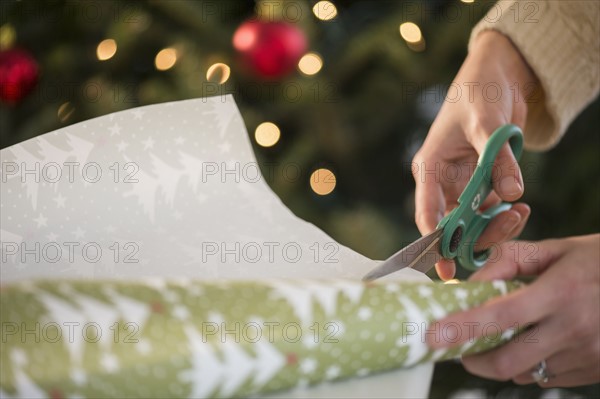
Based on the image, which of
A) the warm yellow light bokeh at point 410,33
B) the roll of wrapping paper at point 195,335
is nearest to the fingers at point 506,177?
the roll of wrapping paper at point 195,335

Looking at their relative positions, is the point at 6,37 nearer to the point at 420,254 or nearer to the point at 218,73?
the point at 218,73

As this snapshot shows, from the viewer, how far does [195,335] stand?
233mm

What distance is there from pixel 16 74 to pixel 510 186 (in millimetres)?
847

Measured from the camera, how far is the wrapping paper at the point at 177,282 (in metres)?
0.22

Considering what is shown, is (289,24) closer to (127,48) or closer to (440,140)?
(127,48)

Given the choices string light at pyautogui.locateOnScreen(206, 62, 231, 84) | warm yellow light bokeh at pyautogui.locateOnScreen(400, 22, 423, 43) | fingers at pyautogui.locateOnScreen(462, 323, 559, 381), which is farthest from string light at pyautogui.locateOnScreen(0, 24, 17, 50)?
fingers at pyautogui.locateOnScreen(462, 323, 559, 381)

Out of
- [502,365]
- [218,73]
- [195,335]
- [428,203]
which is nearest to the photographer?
[195,335]

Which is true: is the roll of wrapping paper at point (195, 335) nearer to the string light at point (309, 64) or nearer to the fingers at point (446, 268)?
the fingers at point (446, 268)

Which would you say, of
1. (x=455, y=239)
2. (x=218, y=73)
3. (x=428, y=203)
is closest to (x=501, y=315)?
(x=455, y=239)

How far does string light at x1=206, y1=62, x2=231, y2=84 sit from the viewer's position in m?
0.95

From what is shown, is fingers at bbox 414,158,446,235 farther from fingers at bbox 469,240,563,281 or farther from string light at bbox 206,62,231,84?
string light at bbox 206,62,231,84

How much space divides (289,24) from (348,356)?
0.83 metres

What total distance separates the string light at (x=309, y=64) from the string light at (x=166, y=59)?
0.67 ft

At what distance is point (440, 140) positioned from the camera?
62 centimetres
